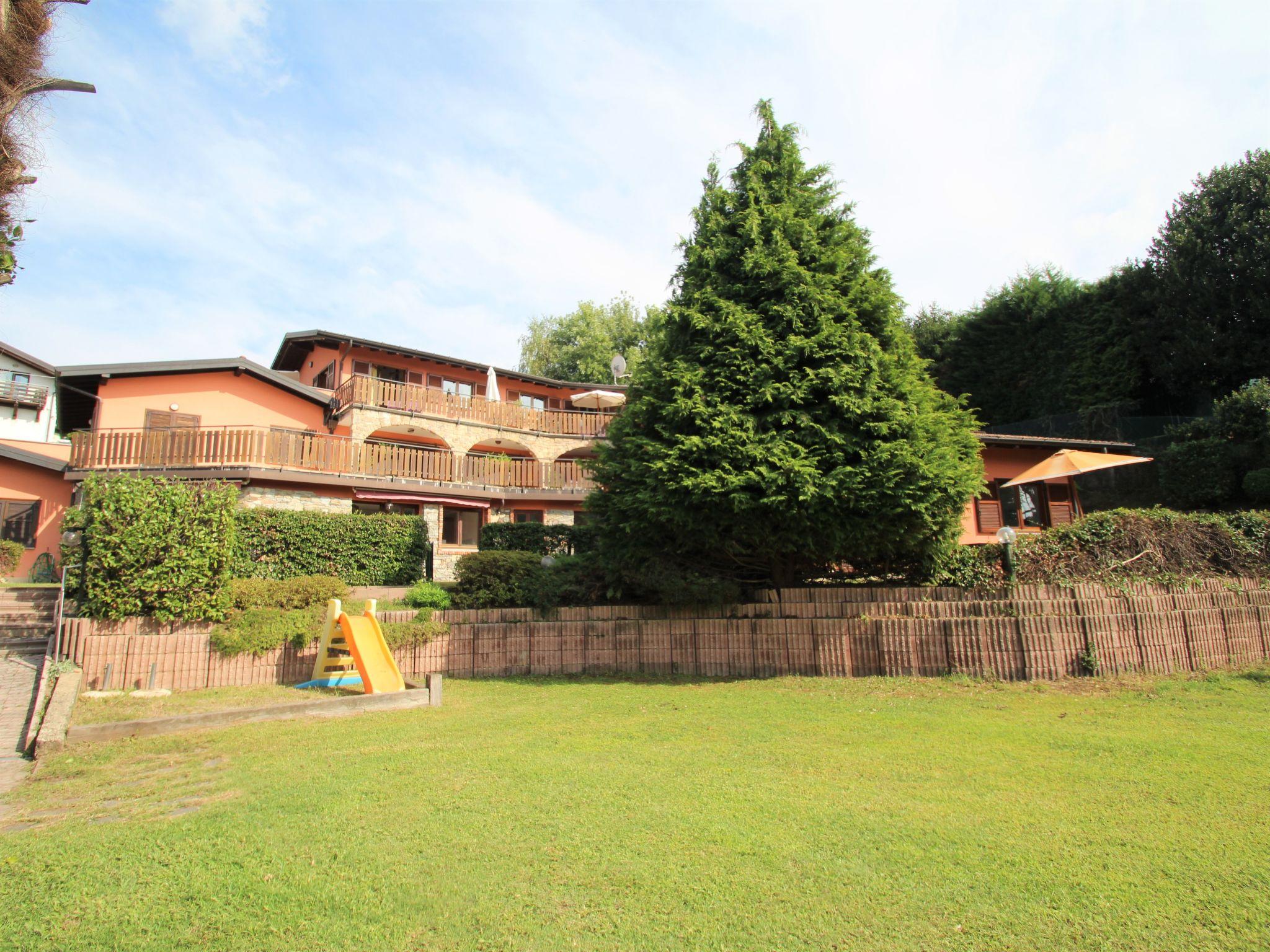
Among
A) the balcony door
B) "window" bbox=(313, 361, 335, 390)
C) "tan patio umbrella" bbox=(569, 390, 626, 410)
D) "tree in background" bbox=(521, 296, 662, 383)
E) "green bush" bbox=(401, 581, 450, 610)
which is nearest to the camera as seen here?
"green bush" bbox=(401, 581, 450, 610)

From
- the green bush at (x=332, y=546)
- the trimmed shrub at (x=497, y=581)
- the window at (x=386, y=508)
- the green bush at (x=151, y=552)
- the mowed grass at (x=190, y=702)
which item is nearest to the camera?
the mowed grass at (x=190, y=702)

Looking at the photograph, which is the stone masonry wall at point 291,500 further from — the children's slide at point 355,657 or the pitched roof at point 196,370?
the children's slide at point 355,657

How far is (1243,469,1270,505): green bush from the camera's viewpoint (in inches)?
786

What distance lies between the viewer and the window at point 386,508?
21.3 meters

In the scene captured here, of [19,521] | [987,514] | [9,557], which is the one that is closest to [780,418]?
[987,514]

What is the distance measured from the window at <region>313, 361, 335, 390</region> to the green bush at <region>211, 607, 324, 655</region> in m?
17.3

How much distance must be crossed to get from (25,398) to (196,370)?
24126mm

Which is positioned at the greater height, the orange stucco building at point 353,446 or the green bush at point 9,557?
the orange stucco building at point 353,446

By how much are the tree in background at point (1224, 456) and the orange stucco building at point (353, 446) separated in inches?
120

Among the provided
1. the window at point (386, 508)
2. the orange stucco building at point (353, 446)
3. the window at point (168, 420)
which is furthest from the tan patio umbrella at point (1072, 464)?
the window at point (168, 420)

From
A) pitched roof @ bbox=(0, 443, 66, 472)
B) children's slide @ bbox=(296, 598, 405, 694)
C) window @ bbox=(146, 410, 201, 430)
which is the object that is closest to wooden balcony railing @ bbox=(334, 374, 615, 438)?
window @ bbox=(146, 410, 201, 430)

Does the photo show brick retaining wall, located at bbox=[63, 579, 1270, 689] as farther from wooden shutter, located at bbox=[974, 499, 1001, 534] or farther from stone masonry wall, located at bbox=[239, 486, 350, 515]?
stone masonry wall, located at bbox=[239, 486, 350, 515]

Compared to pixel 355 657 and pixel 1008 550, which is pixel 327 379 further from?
pixel 1008 550

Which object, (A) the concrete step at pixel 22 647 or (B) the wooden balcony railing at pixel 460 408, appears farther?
(B) the wooden balcony railing at pixel 460 408
